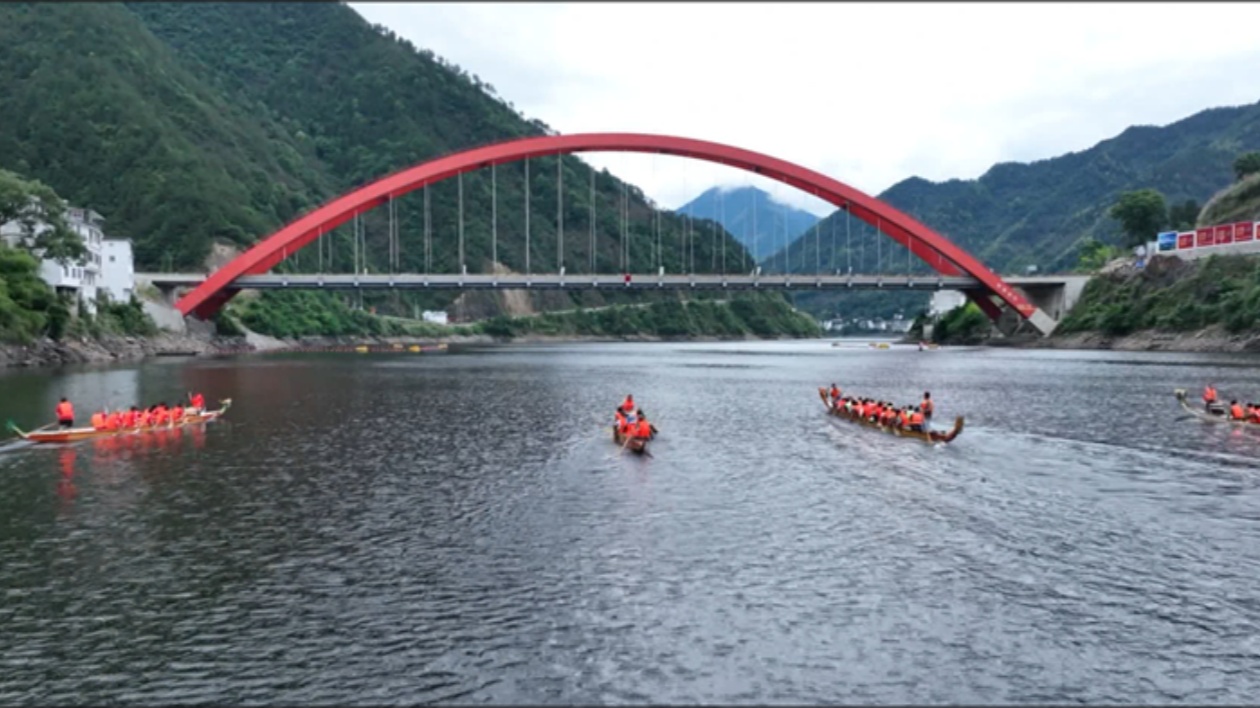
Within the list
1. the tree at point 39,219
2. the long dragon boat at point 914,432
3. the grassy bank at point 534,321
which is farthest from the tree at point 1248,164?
the tree at point 39,219

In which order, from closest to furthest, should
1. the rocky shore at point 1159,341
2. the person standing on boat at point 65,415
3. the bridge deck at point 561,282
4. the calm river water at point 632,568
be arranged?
1. the calm river water at point 632,568
2. the person standing on boat at point 65,415
3. the rocky shore at point 1159,341
4. the bridge deck at point 561,282

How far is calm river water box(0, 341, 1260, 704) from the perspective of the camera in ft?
35.7

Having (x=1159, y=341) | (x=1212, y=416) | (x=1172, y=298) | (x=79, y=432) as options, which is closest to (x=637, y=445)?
(x=79, y=432)

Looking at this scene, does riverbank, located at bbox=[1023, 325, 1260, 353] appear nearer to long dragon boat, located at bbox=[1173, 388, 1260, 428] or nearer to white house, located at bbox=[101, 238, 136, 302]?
long dragon boat, located at bbox=[1173, 388, 1260, 428]

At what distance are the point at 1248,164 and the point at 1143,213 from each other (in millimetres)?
11170

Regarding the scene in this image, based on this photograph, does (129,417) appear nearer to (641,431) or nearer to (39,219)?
(641,431)

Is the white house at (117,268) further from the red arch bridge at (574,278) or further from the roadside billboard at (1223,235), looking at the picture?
the roadside billboard at (1223,235)

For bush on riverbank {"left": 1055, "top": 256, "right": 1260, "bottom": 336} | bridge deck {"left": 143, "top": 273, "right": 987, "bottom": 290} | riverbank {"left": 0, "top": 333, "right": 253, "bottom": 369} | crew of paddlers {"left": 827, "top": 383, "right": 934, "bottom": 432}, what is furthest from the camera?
bridge deck {"left": 143, "top": 273, "right": 987, "bottom": 290}

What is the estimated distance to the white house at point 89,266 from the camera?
69812 mm

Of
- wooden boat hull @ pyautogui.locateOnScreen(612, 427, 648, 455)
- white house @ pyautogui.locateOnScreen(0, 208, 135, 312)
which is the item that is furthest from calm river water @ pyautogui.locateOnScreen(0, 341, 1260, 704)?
white house @ pyautogui.locateOnScreen(0, 208, 135, 312)

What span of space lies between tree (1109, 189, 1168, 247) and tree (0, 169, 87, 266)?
358 feet

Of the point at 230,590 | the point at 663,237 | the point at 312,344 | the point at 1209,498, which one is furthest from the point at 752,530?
the point at 663,237

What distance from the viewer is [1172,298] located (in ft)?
276

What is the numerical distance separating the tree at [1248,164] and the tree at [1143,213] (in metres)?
8.09
